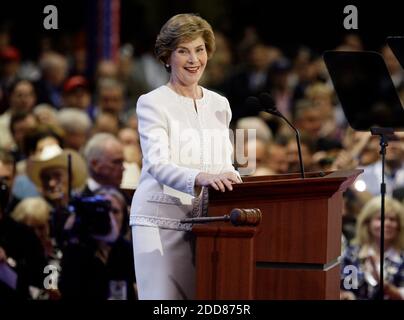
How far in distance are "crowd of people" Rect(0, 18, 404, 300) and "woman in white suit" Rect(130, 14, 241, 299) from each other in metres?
0.44

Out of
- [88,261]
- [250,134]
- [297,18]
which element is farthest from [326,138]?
[297,18]

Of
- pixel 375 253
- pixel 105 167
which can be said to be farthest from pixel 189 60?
pixel 375 253

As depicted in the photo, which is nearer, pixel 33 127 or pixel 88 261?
pixel 88 261

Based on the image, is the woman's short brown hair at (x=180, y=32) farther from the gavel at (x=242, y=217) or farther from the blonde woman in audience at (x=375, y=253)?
the blonde woman in audience at (x=375, y=253)

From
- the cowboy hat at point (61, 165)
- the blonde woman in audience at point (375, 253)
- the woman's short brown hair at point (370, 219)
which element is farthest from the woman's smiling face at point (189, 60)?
the cowboy hat at point (61, 165)

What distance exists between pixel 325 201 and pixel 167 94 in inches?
33.1

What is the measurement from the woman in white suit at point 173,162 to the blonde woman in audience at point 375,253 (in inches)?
92.0

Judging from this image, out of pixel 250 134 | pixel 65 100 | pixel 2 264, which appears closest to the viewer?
pixel 2 264

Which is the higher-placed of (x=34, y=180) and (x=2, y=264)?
(x=34, y=180)

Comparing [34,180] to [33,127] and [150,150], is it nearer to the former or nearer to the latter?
[33,127]

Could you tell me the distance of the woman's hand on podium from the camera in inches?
211

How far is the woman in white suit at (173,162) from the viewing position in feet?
18.6

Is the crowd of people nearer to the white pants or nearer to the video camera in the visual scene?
the video camera
